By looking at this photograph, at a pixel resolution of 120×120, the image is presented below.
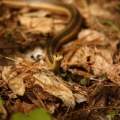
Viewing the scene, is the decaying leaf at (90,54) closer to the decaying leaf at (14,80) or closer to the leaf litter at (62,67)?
the leaf litter at (62,67)

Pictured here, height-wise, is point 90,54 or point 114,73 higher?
point 90,54

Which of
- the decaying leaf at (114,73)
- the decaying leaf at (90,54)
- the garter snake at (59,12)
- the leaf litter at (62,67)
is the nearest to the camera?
the leaf litter at (62,67)

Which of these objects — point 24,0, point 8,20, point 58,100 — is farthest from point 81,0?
point 58,100

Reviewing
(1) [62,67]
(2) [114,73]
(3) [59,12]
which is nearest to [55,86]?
(1) [62,67]

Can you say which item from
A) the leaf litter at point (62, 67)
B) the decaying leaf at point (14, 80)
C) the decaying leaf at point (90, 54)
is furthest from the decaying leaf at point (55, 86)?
the decaying leaf at point (90, 54)

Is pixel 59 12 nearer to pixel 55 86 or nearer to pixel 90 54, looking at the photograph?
pixel 90 54

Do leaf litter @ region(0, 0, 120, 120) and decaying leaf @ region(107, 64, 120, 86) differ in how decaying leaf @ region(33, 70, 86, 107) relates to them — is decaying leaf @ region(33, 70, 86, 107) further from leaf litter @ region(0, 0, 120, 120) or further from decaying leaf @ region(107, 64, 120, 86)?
decaying leaf @ region(107, 64, 120, 86)

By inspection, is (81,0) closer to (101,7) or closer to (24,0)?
A: (101,7)

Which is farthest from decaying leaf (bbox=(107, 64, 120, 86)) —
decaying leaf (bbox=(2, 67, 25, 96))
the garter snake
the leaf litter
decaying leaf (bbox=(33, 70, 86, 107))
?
decaying leaf (bbox=(2, 67, 25, 96))

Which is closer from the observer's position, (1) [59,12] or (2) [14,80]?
(2) [14,80]
